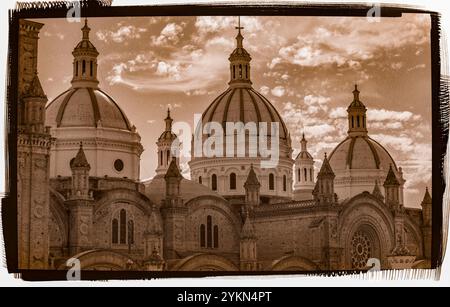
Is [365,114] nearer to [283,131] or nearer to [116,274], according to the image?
[283,131]

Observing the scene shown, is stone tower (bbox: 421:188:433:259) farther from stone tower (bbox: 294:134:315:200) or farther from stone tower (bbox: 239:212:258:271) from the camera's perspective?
stone tower (bbox: 239:212:258:271)

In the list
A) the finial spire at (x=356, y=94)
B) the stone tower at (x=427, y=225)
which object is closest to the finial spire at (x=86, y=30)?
the finial spire at (x=356, y=94)

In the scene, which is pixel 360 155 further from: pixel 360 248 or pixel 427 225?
pixel 427 225

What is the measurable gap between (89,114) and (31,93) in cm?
638

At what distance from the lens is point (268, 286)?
15.7m

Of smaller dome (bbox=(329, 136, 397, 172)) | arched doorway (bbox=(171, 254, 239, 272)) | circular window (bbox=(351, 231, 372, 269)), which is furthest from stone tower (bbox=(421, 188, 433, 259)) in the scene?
arched doorway (bbox=(171, 254, 239, 272))

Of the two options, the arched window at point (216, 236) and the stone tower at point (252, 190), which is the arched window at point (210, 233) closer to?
the arched window at point (216, 236)

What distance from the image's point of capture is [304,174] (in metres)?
21.4

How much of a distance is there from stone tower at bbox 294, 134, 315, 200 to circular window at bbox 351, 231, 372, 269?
1.40m

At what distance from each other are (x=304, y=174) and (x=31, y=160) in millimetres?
6214

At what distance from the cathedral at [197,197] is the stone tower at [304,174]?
5cm

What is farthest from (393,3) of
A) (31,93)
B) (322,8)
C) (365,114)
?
(31,93)

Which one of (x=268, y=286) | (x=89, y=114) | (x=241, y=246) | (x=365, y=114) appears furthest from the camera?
(x=89, y=114)

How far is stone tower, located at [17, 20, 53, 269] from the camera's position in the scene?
636 inches
